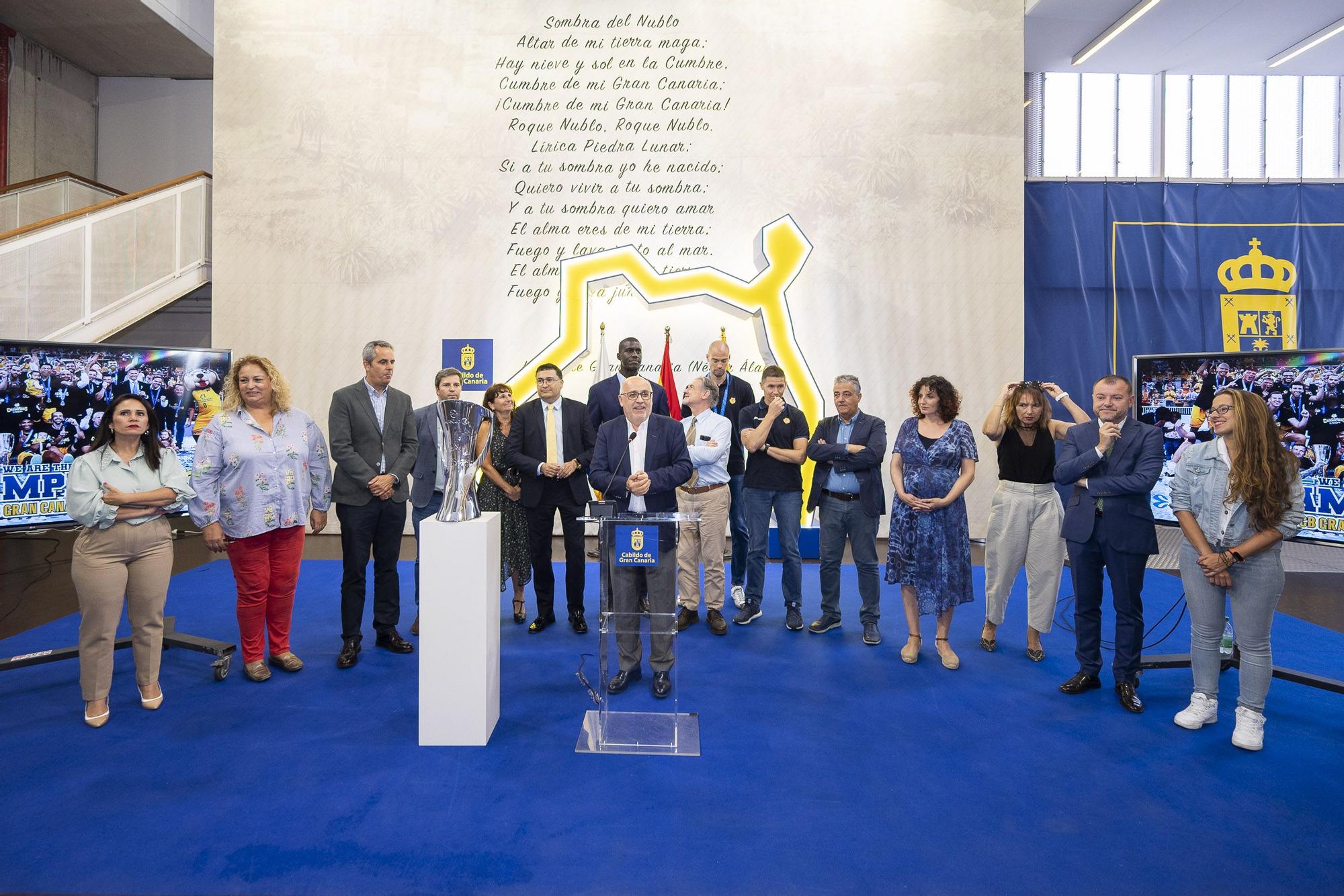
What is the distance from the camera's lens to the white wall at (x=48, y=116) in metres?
9.01

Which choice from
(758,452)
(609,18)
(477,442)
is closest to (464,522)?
(477,442)

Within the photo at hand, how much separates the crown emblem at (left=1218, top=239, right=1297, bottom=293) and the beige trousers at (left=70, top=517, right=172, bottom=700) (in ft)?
29.3

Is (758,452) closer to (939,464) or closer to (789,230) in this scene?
(939,464)

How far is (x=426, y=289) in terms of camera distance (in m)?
7.23

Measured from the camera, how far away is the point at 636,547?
9.82 feet

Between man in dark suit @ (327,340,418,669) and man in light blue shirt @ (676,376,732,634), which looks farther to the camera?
man in light blue shirt @ (676,376,732,634)

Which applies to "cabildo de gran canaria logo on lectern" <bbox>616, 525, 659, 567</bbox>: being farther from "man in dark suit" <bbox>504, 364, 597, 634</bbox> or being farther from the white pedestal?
"man in dark suit" <bbox>504, 364, 597, 634</bbox>

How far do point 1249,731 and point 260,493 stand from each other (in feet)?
13.7

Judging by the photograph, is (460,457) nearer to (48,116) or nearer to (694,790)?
(694,790)

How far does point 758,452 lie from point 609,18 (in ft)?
17.2

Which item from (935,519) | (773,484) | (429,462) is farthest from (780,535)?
(429,462)

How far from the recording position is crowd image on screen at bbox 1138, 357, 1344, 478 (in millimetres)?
3490

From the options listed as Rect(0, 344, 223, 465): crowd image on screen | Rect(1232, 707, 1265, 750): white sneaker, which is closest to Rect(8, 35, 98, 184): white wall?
Rect(0, 344, 223, 465): crowd image on screen

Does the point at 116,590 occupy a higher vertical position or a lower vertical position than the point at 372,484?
lower
